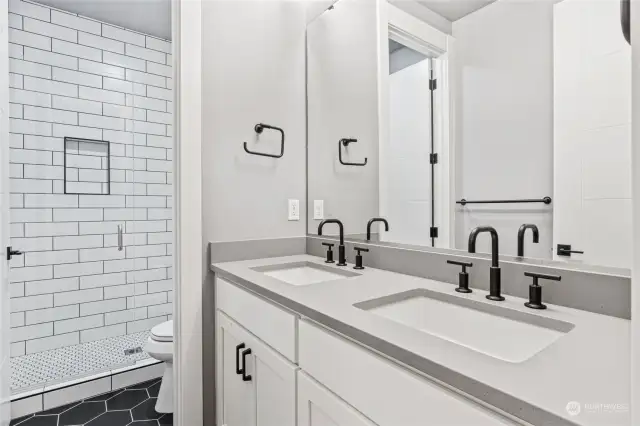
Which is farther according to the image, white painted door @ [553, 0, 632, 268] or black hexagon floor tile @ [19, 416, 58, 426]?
black hexagon floor tile @ [19, 416, 58, 426]

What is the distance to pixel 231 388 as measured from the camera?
1327 millimetres

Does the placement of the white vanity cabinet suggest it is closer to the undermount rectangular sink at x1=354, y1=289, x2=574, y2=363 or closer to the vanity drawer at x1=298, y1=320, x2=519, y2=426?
the vanity drawer at x1=298, y1=320, x2=519, y2=426

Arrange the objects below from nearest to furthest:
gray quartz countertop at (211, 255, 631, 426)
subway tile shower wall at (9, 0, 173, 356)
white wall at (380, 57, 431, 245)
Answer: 1. gray quartz countertop at (211, 255, 631, 426)
2. white wall at (380, 57, 431, 245)
3. subway tile shower wall at (9, 0, 173, 356)

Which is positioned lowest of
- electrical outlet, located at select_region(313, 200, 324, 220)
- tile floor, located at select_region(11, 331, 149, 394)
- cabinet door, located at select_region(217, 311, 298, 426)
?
tile floor, located at select_region(11, 331, 149, 394)

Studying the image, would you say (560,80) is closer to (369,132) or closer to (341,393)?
(369,132)

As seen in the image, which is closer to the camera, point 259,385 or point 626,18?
point 626,18

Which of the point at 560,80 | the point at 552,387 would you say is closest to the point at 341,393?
the point at 552,387

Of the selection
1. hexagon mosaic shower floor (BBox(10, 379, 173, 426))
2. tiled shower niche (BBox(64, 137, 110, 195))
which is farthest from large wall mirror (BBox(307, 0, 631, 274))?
tiled shower niche (BBox(64, 137, 110, 195))

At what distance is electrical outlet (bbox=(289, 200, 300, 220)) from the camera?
1.77 metres

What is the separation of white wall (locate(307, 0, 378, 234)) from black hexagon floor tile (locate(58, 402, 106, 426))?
1514 millimetres

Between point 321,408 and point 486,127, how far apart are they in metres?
0.93

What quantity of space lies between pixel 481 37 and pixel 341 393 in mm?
1118

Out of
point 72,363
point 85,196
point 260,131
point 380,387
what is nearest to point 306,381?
point 380,387

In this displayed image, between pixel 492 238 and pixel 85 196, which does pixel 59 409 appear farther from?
pixel 492 238
